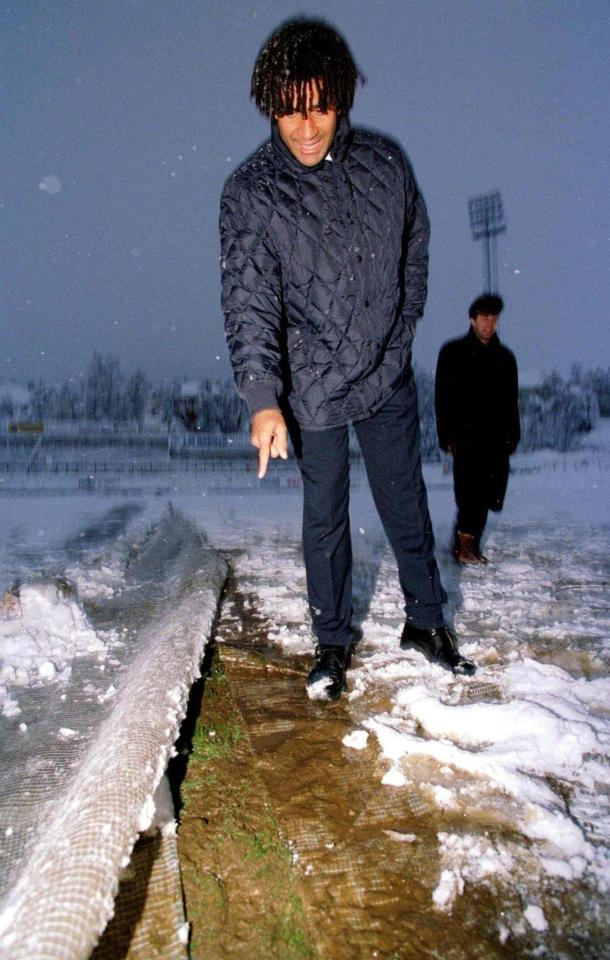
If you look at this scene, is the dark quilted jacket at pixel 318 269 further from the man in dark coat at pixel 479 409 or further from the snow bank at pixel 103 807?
the man in dark coat at pixel 479 409

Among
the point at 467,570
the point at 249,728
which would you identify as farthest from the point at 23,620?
the point at 467,570

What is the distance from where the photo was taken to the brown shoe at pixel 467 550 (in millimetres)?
4023

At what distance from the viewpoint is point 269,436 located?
172 cm

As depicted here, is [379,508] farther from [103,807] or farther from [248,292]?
[103,807]

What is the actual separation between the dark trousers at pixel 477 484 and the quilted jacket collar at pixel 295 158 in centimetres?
271

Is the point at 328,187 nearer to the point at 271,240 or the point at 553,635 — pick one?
the point at 271,240

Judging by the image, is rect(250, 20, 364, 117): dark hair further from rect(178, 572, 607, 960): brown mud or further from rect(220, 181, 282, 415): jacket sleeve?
rect(178, 572, 607, 960): brown mud

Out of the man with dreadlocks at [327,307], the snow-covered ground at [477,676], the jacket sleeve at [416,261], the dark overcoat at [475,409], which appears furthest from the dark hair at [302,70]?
the dark overcoat at [475,409]

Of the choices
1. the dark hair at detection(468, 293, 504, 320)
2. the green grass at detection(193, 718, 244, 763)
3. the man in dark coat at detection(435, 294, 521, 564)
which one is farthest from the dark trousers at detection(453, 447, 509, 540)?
the green grass at detection(193, 718, 244, 763)

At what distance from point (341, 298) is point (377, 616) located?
1.48 metres

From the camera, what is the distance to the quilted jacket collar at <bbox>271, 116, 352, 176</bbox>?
6.32ft

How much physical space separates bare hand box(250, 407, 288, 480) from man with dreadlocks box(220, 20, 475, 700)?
2 cm

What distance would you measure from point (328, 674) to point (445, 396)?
2.93m

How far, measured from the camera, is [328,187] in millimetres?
1943
